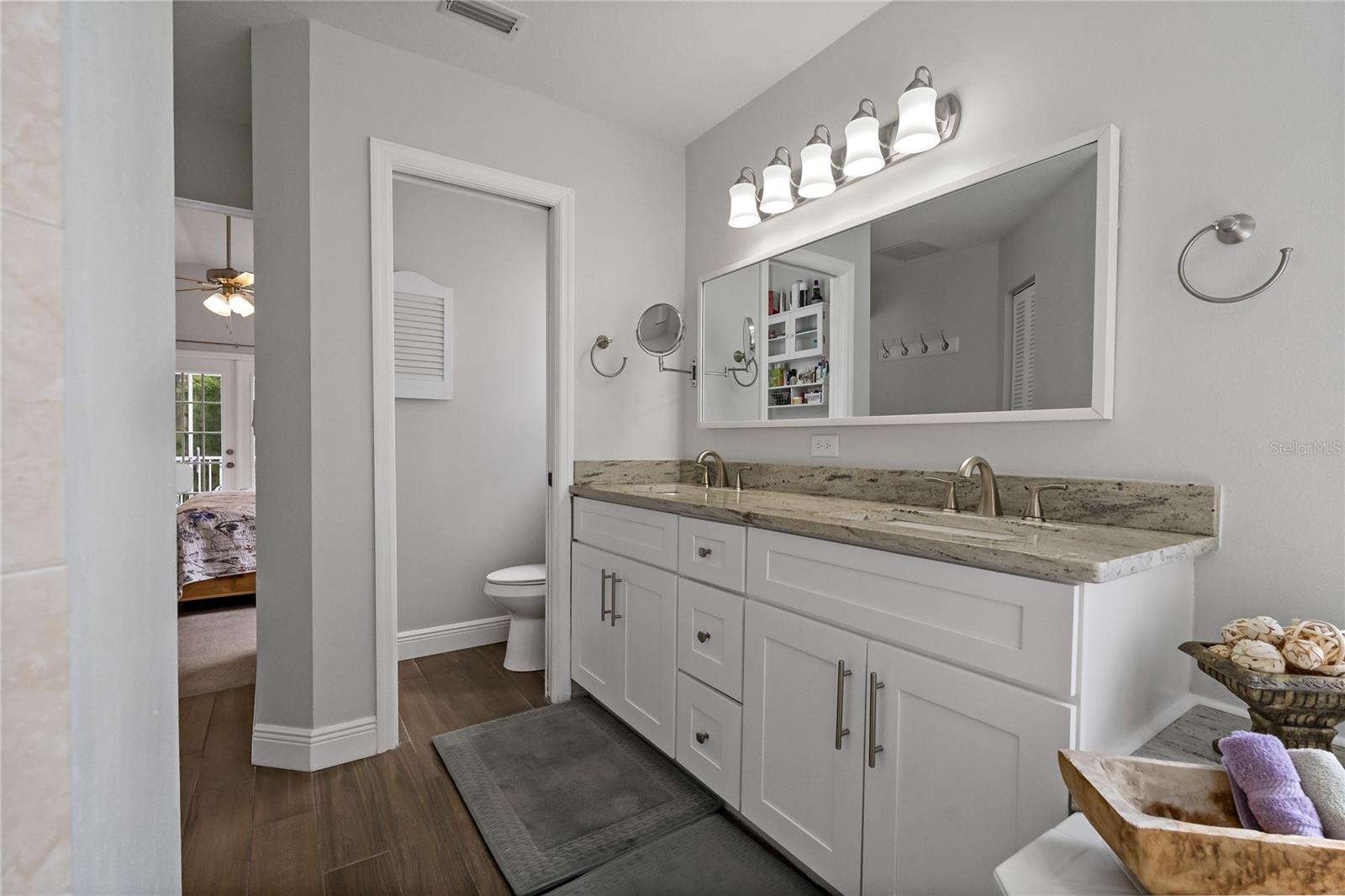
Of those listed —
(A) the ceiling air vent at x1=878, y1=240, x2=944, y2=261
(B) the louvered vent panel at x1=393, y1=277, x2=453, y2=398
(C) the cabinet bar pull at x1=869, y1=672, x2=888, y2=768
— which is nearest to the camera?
(C) the cabinet bar pull at x1=869, y1=672, x2=888, y2=768

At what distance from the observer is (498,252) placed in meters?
3.28

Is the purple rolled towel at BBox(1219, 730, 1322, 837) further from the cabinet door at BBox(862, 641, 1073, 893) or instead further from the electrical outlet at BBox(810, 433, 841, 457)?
the electrical outlet at BBox(810, 433, 841, 457)

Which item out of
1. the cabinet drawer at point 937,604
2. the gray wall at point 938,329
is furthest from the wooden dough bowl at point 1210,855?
the gray wall at point 938,329

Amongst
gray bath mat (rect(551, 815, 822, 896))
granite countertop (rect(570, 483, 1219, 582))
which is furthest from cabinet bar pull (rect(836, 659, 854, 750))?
gray bath mat (rect(551, 815, 822, 896))

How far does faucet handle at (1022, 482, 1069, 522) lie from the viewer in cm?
150

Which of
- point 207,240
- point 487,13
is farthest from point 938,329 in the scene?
point 207,240

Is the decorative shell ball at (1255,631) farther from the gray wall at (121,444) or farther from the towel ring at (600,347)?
the towel ring at (600,347)

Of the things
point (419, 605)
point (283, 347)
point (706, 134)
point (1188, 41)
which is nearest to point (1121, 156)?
point (1188, 41)

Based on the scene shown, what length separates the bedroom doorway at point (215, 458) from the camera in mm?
2880

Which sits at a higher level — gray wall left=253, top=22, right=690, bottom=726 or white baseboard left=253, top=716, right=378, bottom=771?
gray wall left=253, top=22, right=690, bottom=726

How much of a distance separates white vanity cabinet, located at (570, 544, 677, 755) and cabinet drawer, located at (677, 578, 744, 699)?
5 centimetres

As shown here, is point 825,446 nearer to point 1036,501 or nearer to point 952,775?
point 1036,501

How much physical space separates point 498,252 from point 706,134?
127 cm

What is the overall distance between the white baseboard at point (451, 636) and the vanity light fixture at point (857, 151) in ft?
7.77
